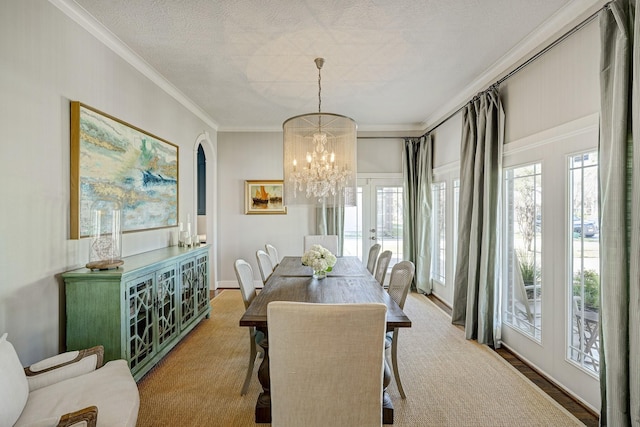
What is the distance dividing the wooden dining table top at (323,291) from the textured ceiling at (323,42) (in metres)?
2.13

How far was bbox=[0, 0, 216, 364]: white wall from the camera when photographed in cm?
183

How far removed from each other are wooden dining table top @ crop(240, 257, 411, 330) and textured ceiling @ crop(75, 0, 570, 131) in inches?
83.7

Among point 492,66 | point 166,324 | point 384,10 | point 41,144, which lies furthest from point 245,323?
point 492,66

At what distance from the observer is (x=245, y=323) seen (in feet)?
6.31

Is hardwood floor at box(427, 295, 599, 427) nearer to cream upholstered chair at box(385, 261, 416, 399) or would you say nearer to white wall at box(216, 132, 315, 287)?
cream upholstered chair at box(385, 261, 416, 399)

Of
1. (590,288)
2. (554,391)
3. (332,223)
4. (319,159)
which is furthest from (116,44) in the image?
(554,391)

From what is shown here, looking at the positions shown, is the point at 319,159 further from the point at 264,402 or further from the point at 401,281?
the point at 264,402

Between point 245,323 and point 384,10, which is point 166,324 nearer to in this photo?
point 245,323

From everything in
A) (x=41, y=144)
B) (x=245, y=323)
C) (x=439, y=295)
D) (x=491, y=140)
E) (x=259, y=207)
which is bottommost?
(x=439, y=295)

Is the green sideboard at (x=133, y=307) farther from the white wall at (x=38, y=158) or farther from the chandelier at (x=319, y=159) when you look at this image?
the chandelier at (x=319, y=159)

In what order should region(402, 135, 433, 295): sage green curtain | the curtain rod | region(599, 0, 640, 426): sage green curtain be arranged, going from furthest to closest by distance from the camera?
region(402, 135, 433, 295): sage green curtain → the curtain rod → region(599, 0, 640, 426): sage green curtain

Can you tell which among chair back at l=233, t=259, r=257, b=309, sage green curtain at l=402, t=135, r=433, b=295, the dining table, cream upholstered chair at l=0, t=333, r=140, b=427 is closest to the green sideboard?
cream upholstered chair at l=0, t=333, r=140, b=427

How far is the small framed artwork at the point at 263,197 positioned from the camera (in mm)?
5598

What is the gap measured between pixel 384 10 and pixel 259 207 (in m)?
3.91
